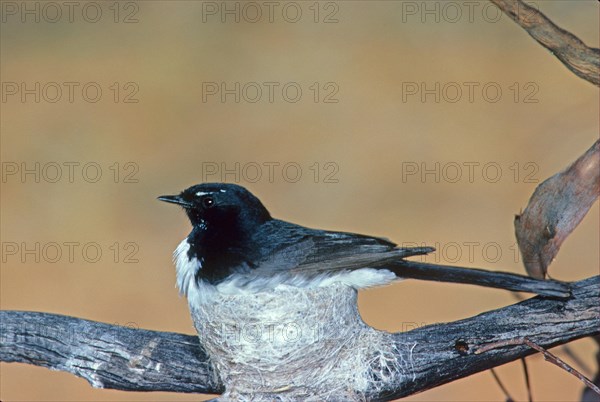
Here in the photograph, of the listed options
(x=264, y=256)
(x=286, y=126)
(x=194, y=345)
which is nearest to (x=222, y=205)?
(x=264, y=256)

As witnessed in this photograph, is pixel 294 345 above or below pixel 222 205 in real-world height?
below

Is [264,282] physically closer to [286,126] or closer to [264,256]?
[264,256]

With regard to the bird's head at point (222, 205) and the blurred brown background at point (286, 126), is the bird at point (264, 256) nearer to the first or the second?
the bird's head at point (222, 205)

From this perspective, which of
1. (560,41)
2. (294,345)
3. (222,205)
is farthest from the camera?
(222,205)

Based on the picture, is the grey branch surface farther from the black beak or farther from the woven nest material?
the black beak

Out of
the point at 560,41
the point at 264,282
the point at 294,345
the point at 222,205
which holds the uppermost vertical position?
the point at 560,41

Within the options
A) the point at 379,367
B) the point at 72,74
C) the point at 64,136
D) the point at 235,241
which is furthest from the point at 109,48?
the point at 379,367

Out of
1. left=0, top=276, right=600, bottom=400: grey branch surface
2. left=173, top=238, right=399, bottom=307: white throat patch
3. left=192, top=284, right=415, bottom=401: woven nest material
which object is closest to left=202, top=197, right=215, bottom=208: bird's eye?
left=173, top=238, right=399, bottom=307: white throat patch
